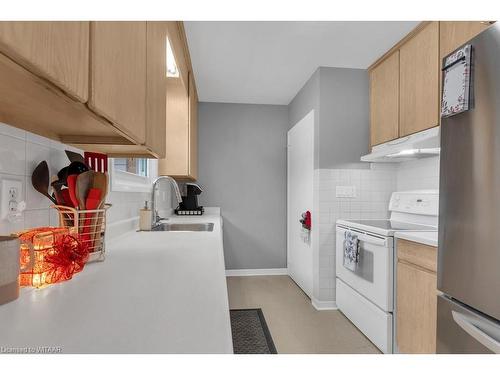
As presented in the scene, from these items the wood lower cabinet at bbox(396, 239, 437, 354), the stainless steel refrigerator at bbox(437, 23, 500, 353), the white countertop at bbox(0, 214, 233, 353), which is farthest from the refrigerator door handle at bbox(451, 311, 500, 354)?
the white countertop at bbox(0, 214, 233, 353)

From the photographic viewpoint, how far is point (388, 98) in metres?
2.27

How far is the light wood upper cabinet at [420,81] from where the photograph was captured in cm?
179

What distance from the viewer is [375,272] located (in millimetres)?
1973

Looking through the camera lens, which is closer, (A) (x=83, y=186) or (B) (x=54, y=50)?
(B) (x=54, y=50)

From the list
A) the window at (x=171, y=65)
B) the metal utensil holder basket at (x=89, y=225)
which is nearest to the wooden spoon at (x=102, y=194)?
the metal utensil holder basket at (x=89, y=225)

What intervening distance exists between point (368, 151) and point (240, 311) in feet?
6.61

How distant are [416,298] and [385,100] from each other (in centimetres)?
156

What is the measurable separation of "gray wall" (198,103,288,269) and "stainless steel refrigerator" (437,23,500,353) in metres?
2.68

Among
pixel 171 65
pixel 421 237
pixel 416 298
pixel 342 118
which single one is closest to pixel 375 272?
pixel 416 298

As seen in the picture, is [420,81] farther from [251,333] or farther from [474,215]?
[251,333]

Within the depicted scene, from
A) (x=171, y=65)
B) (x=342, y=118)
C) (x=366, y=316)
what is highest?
(x=171, y=65)

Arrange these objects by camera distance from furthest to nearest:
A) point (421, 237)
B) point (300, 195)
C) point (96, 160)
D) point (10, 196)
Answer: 1. point (300, 195)
2. point (421, 237)
3. point (96, 160)
4. point (10, 196)

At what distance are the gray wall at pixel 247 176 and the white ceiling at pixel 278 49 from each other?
23.4 inches
